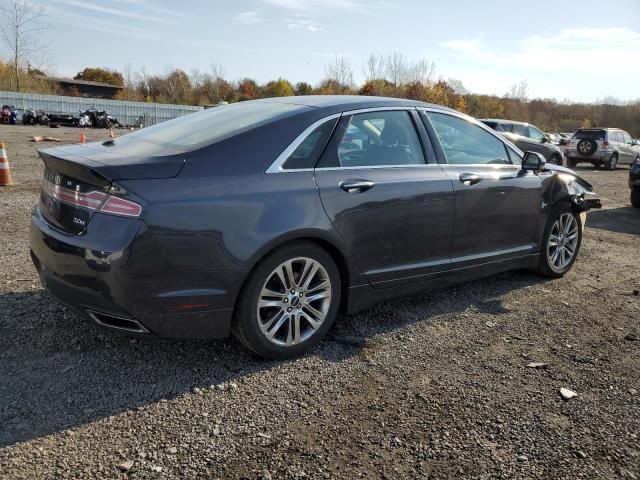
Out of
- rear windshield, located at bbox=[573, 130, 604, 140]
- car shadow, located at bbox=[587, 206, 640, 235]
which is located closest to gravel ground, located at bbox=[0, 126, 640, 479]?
car shadow, located at bbox=[587, 206, 640, 235]

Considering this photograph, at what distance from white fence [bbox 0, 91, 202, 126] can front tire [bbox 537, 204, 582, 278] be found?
3864 cm

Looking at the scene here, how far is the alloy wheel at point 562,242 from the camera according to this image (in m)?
5.22

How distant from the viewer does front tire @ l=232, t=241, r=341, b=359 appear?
317cm

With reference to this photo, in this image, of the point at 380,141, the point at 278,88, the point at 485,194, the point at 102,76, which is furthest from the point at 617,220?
the point at 102,76

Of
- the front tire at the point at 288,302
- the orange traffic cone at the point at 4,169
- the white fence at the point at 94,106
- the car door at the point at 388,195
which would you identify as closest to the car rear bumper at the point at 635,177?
the car door at the point at 388,195

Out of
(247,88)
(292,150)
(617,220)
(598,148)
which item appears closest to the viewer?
(292,150)

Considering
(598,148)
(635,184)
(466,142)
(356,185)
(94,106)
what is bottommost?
(635,184)

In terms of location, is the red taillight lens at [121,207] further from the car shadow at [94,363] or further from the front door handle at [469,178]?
the front door handle at [469,178]

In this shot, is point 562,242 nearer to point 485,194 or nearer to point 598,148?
point 485,194

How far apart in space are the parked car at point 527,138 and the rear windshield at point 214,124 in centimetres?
1419

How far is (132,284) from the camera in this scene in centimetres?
281

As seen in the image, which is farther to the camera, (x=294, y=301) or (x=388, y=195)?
(x=388, y=195)

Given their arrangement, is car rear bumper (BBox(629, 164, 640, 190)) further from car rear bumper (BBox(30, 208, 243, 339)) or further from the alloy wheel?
car rear bumper (BBox(30, 208, 243, 339))

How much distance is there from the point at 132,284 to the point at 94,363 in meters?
0.73
